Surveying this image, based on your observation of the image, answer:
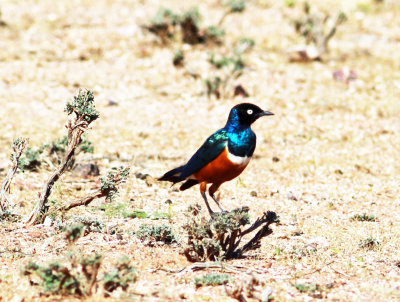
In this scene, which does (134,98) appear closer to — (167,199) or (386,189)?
(167,199)

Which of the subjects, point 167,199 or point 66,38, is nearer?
point 167,199

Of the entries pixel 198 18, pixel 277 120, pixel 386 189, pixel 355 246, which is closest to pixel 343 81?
pixel 277 120

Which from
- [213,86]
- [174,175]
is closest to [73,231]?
[174,175]

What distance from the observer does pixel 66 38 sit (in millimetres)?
12594

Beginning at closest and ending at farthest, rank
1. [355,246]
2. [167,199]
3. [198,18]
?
[355,246] < [167,199] < [198,18]

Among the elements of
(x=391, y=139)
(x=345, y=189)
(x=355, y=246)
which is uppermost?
(x=391, y=139)

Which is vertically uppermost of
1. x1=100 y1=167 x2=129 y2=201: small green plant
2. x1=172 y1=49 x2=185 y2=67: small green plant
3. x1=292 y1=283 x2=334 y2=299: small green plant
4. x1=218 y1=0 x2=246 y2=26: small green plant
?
x1=218 y1=0 x2=246 y2=26: small green plant

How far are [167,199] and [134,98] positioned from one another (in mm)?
3619

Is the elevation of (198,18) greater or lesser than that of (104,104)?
greater

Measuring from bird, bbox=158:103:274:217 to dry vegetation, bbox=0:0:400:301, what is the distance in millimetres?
544

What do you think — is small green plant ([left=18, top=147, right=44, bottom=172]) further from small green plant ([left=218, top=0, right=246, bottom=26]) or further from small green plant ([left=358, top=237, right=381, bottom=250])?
small green plant ([left=218, top=0, right=246, bottom=26])

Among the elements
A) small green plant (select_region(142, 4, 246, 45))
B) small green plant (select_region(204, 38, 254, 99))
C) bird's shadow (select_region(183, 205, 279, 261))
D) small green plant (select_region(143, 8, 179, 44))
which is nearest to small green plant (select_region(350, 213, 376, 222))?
bird's shadow (select_region(183, 205, 279, 261))

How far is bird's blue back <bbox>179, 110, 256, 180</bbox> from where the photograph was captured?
18.5ft

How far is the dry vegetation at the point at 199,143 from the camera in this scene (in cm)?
469
